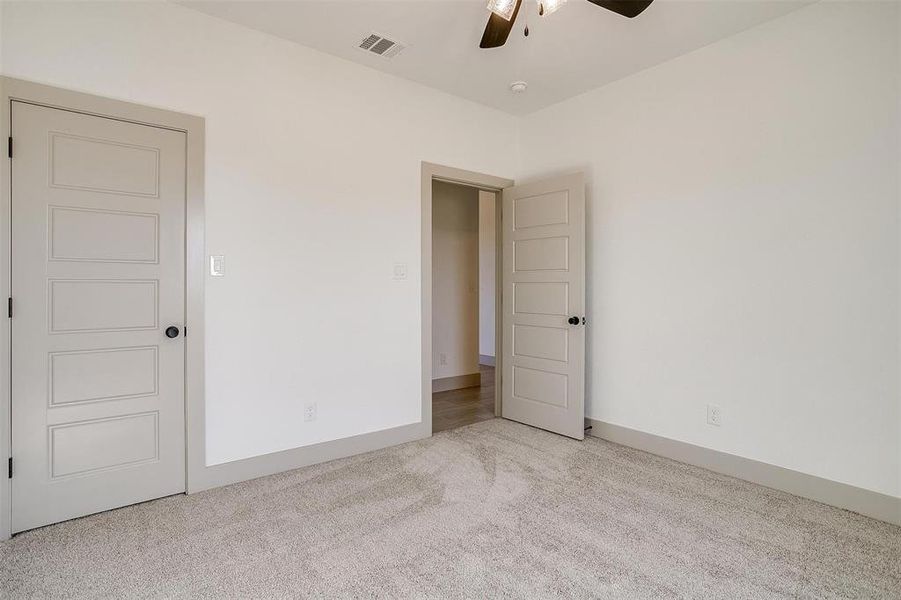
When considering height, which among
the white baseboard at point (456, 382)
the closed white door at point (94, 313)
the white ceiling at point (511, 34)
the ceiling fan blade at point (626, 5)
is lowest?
the white baseboard at point (456, 382)

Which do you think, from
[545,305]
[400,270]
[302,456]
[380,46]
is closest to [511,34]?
[380,46]

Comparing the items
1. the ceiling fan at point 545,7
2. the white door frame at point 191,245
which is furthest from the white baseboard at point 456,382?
the ceiling fan at point 545,7

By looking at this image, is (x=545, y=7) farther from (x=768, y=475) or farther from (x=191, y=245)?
(x=768, y=475)

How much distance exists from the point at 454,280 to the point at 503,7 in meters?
3.81

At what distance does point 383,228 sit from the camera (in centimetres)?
355

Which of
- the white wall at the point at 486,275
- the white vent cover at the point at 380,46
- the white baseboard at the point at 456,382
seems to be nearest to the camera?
the white vent cover at the point at 380,46

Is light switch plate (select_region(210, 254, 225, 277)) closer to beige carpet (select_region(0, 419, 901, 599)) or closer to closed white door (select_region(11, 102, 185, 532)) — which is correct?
closed white door (select_region(11, 102, 185, 532))

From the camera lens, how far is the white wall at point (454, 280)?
5.66 metres

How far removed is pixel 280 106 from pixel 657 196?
2.73 m

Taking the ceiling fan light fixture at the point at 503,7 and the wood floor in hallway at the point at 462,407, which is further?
the wood floor in hallway at the point at 462,407

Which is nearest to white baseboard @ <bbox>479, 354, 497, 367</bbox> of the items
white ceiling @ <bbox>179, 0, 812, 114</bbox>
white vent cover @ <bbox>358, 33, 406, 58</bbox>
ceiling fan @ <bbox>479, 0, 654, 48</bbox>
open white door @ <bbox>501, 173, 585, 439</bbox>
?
open white door @ <bbox>501, 173, 585, 439</bbox>

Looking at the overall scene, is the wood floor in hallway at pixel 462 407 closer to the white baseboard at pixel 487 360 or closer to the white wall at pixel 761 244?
the white wall at pixel 761 244

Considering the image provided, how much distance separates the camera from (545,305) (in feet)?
12.9

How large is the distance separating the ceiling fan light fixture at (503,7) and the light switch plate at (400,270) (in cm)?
189
